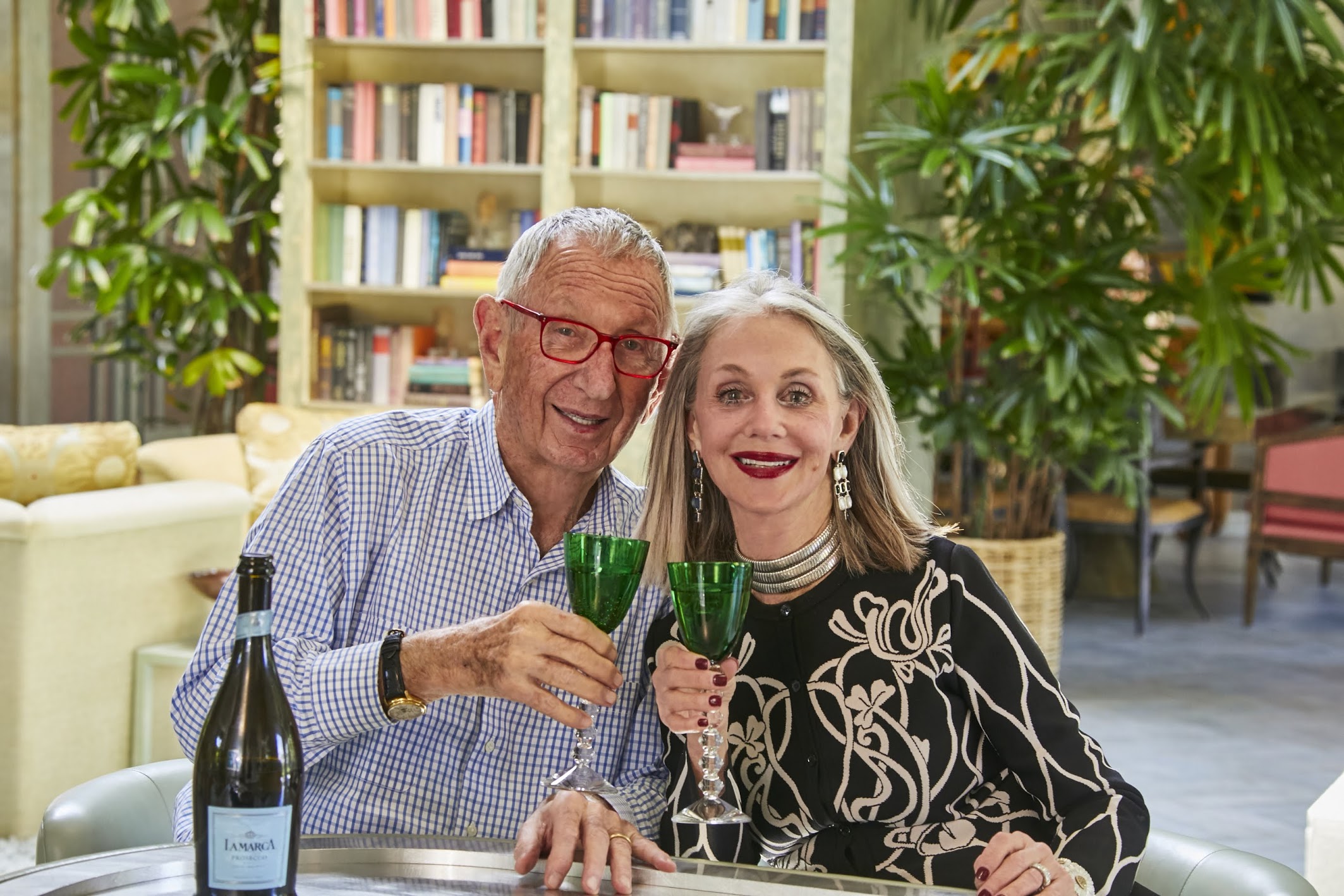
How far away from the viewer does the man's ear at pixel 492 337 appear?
188 cm

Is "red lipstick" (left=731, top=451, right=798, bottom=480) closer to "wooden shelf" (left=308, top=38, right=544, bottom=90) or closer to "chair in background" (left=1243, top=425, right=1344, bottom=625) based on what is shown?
"wooden shelf" (left=308, top=38, right=544, bottom=90)

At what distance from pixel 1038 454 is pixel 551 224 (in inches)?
135

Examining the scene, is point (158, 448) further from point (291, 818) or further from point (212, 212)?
point (291, 818)

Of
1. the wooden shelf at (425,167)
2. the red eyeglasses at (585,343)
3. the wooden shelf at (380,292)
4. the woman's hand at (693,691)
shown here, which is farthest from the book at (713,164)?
the woman's hand at (693,691)

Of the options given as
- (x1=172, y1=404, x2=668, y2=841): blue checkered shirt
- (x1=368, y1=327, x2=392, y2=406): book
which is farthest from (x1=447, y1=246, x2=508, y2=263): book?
(x1=172, y1=404, x2=668, y2=841): blue checkered shirt

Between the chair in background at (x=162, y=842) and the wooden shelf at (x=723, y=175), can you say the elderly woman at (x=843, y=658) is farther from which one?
the wooden shelf at (x=723, y=175)

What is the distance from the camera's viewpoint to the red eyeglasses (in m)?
1.79

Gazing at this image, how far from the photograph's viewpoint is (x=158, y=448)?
4414 millimetres

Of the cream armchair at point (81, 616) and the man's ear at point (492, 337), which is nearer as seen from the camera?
the man's ear at point (492, 337)

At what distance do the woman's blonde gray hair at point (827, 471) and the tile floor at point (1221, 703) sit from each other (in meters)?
2.23

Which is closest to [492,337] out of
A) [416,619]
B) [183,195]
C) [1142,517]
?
[416,619]

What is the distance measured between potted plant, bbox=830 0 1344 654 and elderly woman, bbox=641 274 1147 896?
8.93 ft

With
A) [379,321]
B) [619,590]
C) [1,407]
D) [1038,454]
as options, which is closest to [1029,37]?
[1038,454]

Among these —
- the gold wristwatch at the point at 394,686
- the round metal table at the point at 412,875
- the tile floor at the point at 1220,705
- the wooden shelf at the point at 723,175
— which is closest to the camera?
the round metal table at the point at 412,875
